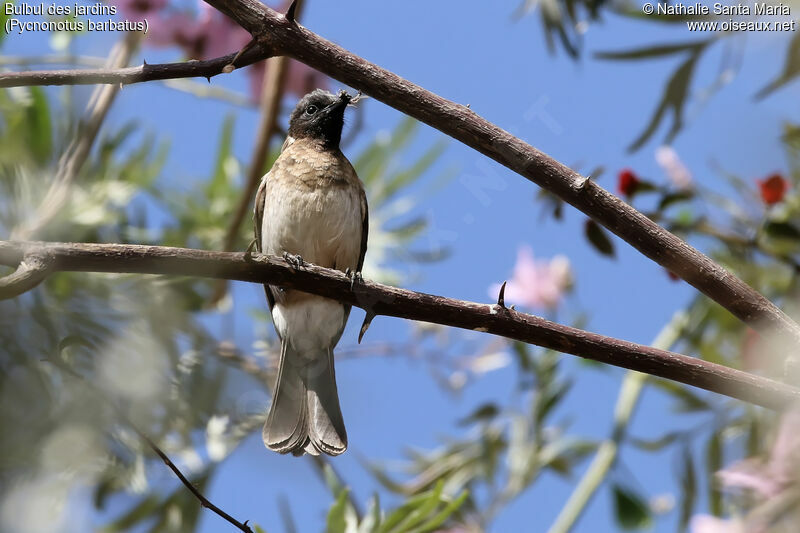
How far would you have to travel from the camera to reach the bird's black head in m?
3.99

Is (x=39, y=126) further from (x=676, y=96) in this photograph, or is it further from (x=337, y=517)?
(x=676, y=96)

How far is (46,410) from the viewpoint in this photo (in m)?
1.37

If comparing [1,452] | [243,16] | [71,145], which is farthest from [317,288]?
[1,452]

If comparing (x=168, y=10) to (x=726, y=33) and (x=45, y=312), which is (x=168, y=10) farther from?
(x=45, y=312)

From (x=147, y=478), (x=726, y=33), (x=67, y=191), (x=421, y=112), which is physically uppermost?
(x=726, y=33)

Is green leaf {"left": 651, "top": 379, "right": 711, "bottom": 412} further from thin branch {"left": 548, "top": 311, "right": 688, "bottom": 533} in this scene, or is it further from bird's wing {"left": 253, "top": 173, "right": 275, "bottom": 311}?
bird's wing {"left": 253, "top": 173, "right": 275, "bottom": 311}

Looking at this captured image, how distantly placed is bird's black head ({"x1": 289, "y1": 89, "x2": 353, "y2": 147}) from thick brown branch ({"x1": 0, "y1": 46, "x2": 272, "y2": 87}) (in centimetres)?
197

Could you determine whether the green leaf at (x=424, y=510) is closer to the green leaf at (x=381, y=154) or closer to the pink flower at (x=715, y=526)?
the pink flower at (x=715, y=526)

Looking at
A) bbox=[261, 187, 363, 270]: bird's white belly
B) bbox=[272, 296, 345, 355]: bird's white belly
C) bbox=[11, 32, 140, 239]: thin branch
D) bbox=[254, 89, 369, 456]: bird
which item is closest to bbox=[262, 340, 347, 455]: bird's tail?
bbox=[254, 89, 369, 456]: bird

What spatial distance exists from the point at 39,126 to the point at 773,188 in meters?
2.37

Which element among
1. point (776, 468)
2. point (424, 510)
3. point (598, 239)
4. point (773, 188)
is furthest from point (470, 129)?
point (773, 188)

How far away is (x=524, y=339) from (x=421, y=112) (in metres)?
0.53

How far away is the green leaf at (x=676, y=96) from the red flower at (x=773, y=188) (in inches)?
14.7

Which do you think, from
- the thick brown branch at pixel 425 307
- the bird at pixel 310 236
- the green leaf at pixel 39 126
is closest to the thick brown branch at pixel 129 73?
the thick brown branch at pixel 425 307
